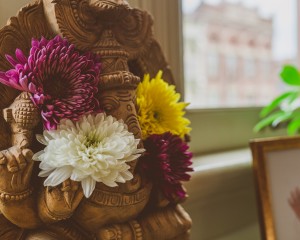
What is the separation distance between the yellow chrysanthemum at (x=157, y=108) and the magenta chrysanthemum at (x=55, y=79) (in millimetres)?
85

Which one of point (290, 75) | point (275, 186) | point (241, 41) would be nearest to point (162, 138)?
point (275, 186)

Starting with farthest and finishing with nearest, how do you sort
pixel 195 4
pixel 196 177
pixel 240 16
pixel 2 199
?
pixel 240 16 → pixel 195 4 → pixel 196 177 → pixel 2 199

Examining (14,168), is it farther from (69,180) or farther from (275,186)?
(275,186)

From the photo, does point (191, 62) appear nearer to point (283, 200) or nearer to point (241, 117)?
point (241, 117)

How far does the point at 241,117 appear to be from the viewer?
3.38 feet

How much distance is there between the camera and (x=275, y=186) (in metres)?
0.75

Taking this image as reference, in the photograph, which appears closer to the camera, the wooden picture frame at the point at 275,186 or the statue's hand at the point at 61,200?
the statue's hand at the point at 61,200

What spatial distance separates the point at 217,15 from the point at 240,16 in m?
0.10

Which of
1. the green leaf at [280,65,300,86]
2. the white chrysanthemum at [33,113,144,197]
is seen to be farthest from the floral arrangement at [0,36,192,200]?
the green leaf at [280,65,300,86]

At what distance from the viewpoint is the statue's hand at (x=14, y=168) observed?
1.27 ft

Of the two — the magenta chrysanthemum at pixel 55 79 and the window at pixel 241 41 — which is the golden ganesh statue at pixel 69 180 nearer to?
the magenta chrysanthemum at pixel 55 79

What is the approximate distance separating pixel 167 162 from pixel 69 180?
0.13 metres

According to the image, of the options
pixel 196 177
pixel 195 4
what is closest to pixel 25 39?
pixel 196 177

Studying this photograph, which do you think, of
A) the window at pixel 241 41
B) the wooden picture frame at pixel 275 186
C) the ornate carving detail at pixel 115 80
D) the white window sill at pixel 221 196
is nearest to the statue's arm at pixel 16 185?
the ornate carving detail at pixel 115 80
